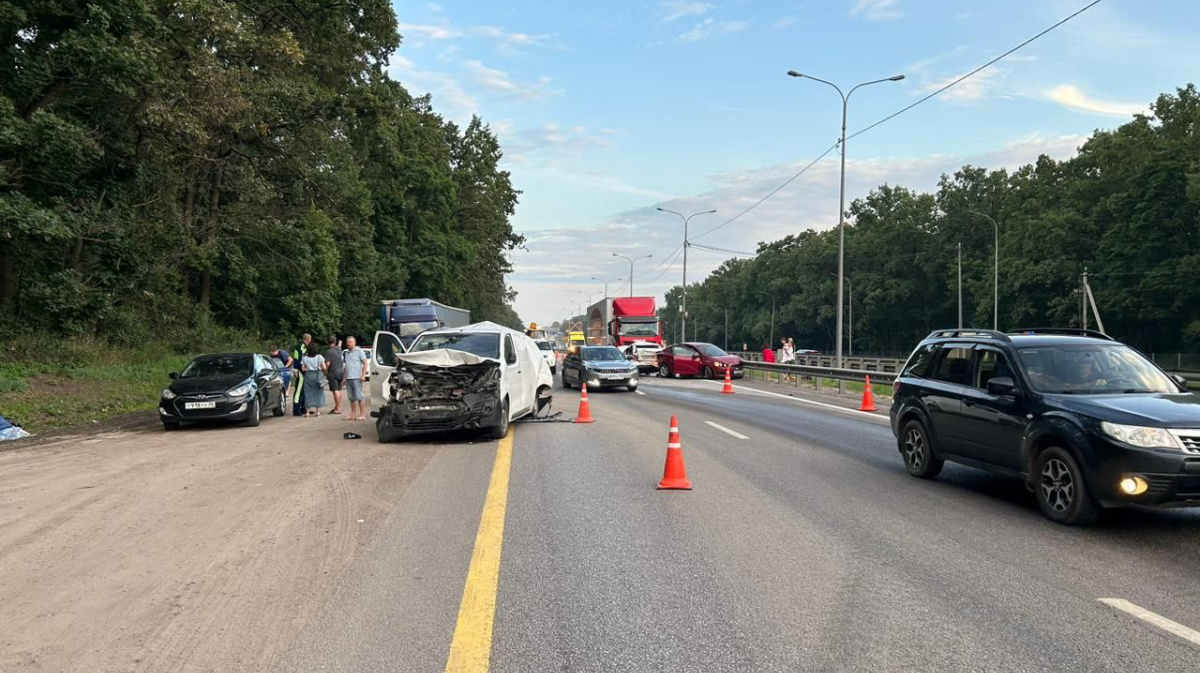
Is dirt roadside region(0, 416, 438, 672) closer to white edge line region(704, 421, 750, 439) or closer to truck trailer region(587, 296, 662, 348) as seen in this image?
white edge line region(704, 421, 750, 439)

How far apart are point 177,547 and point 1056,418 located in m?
7.09

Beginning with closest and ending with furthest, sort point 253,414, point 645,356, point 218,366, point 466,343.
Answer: point 466,343
point 253,414
point 218,366
point 645,356

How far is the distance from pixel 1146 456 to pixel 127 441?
13639 mm

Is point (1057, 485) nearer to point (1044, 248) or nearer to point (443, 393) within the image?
point (443, 393)

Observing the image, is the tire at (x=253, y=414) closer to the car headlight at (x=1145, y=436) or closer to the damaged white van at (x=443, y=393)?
the damaged white van at (x=443, y=393)

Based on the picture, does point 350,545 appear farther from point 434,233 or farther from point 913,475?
point 434,233

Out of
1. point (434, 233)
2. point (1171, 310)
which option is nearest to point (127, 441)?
point (434, 233)

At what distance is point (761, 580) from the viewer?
516 cm

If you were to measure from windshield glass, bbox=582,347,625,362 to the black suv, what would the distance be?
17498mm

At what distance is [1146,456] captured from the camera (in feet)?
19.9

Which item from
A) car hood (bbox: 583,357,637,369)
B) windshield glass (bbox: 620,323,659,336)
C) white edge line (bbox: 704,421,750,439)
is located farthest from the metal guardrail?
windshield glass (bbox: 620,323,659,336)

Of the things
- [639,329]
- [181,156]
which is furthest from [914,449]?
[639,329]

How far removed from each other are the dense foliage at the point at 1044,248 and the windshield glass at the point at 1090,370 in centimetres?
4820

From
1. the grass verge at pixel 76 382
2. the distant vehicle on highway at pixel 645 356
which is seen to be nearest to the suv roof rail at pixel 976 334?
the grass verge at pixel 76 382
